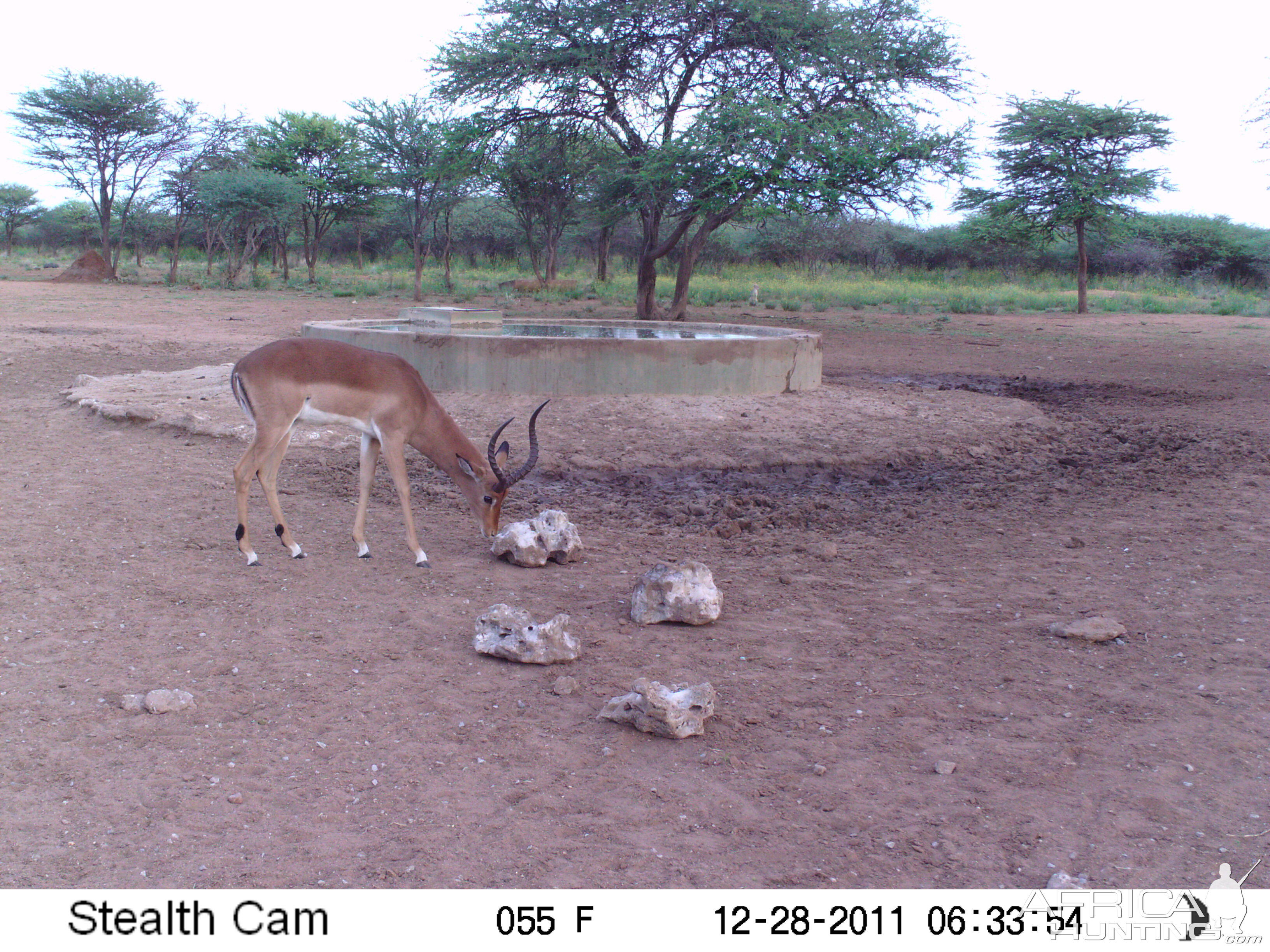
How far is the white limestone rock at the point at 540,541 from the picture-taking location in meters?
5.72

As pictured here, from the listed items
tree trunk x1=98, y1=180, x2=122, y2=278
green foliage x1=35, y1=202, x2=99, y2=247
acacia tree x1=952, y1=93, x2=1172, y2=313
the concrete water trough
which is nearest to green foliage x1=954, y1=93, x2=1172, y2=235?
acacia tree x1=952, y1=93, x2=1172, y2=313

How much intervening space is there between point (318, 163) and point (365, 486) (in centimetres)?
3647

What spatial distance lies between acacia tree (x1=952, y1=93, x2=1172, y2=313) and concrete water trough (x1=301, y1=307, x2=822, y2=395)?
18.8 metres

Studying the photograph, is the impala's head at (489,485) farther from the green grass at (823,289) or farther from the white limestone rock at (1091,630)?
the green grass at (823,289)

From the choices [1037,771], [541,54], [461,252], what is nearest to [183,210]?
[461,252]

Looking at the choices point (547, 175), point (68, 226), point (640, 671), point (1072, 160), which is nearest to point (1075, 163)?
point (1072, 160)

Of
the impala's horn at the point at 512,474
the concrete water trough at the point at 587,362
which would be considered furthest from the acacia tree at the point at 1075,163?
the impala's horn at the point at 512,474

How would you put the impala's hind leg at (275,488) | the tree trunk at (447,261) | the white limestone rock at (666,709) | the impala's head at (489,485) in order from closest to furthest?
1. the white limestone rock at (666,709)
2. the impala's hind leg at (275,488)
3. the impala's head at (489,485)
4. the tree trunk at (447,261)

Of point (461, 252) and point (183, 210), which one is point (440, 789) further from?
point (461, 252)

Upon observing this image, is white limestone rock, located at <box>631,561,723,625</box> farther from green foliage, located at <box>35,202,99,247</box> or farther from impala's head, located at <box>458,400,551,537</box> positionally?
green foliage, located at <box>35,202,99,247</box>

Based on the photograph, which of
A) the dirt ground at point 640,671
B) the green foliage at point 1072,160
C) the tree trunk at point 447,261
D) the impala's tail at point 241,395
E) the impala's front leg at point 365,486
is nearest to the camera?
the dirt ground at point 640,671

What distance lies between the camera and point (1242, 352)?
17578 mm

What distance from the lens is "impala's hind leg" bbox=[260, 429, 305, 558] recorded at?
5625mm

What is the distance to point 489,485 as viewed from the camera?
19.7 ft
